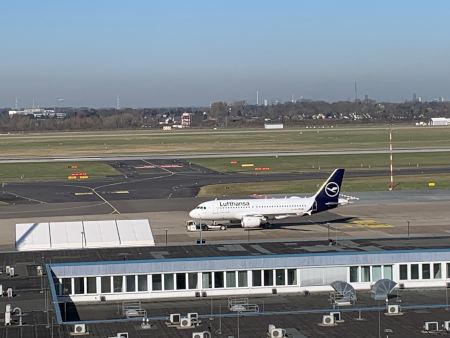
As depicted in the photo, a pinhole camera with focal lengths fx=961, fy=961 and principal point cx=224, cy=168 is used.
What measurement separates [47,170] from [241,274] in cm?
12073

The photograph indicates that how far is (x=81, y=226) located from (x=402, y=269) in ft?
94.8

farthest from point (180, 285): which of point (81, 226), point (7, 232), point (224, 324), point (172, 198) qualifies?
point (172, 198)

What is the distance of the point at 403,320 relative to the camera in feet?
162

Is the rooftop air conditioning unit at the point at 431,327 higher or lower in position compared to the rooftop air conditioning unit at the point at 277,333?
lower

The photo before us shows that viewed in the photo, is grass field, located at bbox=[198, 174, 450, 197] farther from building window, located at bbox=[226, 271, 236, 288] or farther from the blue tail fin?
building window, located at bbox=[226, 271, 236, 288]

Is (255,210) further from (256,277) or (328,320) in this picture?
(328,320)

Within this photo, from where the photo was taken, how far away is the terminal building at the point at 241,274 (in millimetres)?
62125

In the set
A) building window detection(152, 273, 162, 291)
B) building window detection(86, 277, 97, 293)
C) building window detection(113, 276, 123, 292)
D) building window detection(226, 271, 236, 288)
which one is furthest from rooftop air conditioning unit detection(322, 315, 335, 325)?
building window detection(86, 277, 97, 293)

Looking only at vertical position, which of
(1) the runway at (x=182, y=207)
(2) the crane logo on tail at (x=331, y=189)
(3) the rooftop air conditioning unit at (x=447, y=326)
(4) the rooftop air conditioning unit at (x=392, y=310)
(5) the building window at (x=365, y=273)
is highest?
(2) the crane logo on tail at (x=331, y=189)

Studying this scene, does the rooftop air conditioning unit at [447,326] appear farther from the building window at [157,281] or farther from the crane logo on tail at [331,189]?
the crane logo on tail at [331,189]

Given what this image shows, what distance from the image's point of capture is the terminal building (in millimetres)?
62125

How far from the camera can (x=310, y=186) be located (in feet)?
467

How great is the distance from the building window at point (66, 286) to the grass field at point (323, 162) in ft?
368

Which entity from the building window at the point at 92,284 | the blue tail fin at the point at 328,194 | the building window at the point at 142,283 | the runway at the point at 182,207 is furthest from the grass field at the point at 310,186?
the building window at the point at 92,284
